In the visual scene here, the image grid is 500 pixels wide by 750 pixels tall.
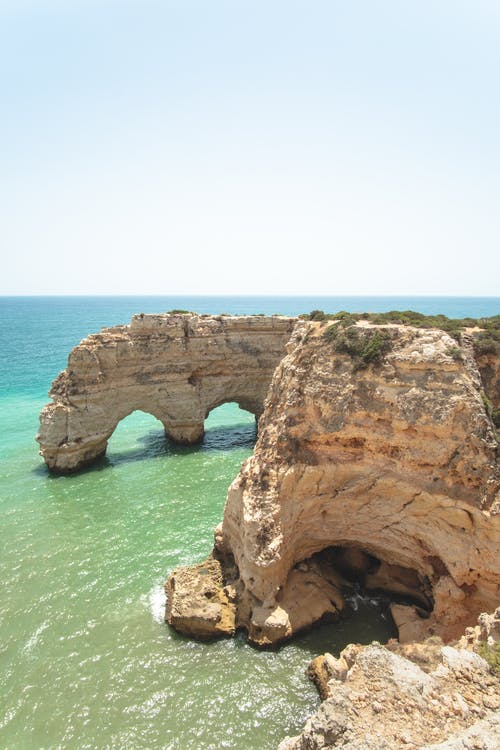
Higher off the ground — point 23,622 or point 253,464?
point 253,464

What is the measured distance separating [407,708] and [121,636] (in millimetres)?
11503

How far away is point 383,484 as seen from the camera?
16.0m

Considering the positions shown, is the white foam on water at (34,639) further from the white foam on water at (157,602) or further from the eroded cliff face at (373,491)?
the eroded cliff face at (373,491)

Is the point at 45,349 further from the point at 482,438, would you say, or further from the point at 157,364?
the point at 482,438

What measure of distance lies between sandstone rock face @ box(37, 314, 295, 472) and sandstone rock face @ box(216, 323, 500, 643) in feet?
57.0

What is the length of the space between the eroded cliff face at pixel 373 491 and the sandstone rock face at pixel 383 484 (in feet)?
0.13

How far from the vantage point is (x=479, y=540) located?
45.1ft

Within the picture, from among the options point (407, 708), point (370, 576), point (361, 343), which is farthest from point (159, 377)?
point (407, 708)

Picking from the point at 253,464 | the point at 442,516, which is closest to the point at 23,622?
the point at 253,464

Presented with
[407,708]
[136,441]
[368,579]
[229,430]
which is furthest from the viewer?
[229,430]

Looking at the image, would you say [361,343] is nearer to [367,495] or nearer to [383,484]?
[383,484]

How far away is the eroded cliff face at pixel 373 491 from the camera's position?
46.6 feet

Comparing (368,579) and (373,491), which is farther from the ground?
(373,491)

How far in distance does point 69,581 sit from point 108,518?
5850 millimetres
